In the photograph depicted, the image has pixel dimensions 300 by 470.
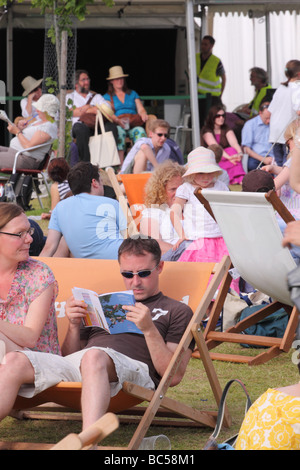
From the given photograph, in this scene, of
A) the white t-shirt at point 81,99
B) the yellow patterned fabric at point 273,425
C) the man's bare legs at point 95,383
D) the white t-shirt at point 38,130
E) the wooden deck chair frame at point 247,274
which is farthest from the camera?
the white t-shirt at point 81,99

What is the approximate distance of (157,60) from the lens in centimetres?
1438

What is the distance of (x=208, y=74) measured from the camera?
41.3ft

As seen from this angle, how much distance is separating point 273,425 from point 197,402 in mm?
1657

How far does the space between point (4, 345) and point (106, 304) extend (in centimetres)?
53

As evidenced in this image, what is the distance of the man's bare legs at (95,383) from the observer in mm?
3172

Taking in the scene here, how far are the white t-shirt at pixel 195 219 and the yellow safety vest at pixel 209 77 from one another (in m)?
6.37

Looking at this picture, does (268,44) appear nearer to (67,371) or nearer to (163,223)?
(163,223)

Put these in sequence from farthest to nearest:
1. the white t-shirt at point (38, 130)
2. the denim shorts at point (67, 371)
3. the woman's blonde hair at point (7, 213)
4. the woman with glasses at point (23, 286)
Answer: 1. the white t-shirt at point (38, 130)
2. the woman's blonde hair at point (7, 213)
3. the woman with glasses at point (23, 286)
4. the denim shorts at point (67, 371)

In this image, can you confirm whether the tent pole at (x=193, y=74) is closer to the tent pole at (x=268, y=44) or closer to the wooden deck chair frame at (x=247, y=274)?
the tent pole at (x=268, y=44)

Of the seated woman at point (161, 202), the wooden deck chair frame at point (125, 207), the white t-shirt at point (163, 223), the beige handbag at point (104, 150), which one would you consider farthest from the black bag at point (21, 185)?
the white t-shirt at point (163, 223)

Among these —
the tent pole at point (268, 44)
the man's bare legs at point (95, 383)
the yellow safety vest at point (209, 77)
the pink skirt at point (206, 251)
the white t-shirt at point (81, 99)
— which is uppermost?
the tent pole at point (268, 44)

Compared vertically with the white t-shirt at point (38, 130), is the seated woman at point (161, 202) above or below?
below

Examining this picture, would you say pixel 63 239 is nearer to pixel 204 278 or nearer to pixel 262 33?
pixel 204 278
